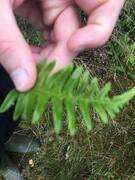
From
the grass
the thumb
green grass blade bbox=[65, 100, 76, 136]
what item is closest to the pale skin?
the thumb

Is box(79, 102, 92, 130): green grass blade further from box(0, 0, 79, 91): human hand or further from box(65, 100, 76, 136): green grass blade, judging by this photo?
box(0, 0, 79, 91): human hand

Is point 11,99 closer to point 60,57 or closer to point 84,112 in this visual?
point 84,112

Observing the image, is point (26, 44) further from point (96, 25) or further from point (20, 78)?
point (96, 25)

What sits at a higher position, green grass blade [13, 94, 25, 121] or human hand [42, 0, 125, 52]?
green grass blade [13, 94, 25, 121]

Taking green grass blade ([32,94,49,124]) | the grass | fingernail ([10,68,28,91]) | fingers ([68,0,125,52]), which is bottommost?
the grass

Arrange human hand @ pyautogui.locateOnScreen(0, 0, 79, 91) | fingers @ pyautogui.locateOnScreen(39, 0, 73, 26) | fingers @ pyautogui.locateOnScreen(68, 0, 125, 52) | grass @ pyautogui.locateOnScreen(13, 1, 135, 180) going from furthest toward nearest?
1. grass @ pyautogui.locateOnScreen(13, 1, 135, 180)
2. fingers @ pyautogui.locateOnScreen(39, 0, 73, 26)
3. fingers @ pyautogui.locateOnScreen(68, 0, 125, 52)
4. human hand @ pyautogui.locateOnScreen(0, 0, 79, 91)

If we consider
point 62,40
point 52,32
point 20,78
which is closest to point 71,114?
point 20,78

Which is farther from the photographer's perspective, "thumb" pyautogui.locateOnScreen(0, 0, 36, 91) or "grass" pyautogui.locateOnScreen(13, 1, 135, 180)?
"grass" pyautogui.locateOnScreen(13, 1, 135, 180)

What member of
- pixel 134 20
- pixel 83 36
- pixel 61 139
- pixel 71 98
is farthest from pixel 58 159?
pixel 71 98
